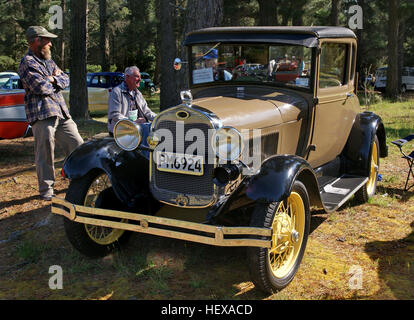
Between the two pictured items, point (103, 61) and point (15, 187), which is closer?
point (15, 187)

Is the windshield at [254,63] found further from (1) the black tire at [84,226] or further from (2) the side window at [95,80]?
(2) the side window at [95,80]

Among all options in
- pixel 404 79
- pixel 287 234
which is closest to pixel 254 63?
pixel 287 234

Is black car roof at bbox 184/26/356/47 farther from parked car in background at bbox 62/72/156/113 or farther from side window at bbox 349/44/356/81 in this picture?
parked car in background at bbox 62/72/156/113

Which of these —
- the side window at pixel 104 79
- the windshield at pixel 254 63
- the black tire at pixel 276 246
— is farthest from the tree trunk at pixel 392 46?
the black tire at pixel 276 246

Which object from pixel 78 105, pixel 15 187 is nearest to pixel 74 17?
pixel 78 105

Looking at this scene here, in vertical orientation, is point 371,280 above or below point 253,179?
below

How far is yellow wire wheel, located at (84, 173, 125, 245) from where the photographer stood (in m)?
3.78

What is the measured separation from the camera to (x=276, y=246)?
322 cm

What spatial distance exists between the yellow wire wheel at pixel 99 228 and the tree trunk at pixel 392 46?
1706cm

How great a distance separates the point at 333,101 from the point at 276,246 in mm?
2122

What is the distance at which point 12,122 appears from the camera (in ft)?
23.3

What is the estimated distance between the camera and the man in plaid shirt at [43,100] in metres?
4.79

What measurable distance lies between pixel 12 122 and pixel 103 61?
17153 mm

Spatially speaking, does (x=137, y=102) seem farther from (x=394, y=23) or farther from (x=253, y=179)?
(x=394, y=23)
